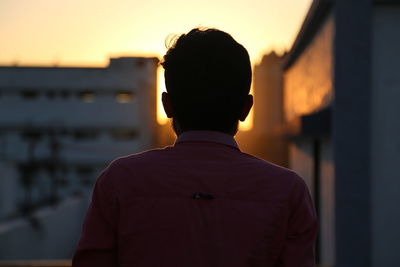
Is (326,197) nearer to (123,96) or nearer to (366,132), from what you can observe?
(366,132)

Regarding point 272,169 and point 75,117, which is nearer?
point 272,169

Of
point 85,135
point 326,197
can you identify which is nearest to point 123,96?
point 85,135

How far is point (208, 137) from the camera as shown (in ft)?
5.33

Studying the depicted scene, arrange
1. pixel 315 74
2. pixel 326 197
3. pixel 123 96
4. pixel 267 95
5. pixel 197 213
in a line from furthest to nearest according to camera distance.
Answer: pixel 267 95 → pixel 123 96 → pixel 315 74 → pixel 326 197 → pixel 197 213

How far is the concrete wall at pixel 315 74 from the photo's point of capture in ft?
25.6

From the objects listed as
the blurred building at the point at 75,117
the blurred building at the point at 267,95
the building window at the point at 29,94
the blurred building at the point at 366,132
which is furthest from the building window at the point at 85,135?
the blurred building at the point at 366,132

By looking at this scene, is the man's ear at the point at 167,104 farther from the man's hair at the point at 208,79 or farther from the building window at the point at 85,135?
the building window at the point at 85,135

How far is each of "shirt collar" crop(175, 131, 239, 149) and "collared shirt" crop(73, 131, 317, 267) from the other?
0.6 inches

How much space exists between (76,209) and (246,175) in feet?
89.8

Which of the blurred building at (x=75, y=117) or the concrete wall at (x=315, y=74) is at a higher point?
the concrete wall at (x=315, y=74)

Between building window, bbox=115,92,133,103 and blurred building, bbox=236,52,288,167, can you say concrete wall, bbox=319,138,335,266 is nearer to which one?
building window, bbox=115,92,133,103

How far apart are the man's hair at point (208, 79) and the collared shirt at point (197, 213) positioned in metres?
0.08

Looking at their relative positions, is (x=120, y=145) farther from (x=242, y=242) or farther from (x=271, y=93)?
(x=242, y=242)

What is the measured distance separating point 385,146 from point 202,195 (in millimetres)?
4940
